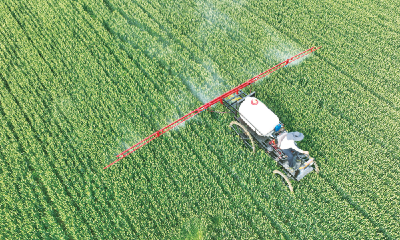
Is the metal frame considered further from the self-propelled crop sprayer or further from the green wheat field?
the green wheat field

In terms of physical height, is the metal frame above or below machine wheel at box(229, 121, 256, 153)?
above

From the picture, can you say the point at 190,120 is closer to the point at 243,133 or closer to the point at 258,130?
the point at 243,133

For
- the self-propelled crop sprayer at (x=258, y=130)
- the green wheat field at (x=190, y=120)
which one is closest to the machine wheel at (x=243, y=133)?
the self-propelled crop sprayer at (x=258, y=130)

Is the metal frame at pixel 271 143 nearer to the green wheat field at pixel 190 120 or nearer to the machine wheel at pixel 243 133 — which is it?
the machine wheel at pixel 243 133

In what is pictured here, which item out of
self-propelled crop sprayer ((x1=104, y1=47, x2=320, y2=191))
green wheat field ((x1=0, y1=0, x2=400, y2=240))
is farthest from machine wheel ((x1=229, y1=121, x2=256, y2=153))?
green wheat field ((x1=0, y1=0, x2=400, y2=240))

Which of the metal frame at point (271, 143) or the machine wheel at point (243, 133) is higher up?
the metal frame at point (271, 143)

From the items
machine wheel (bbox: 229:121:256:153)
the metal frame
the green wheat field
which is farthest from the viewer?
machine wheel (bbox: 229:121:256:153)
